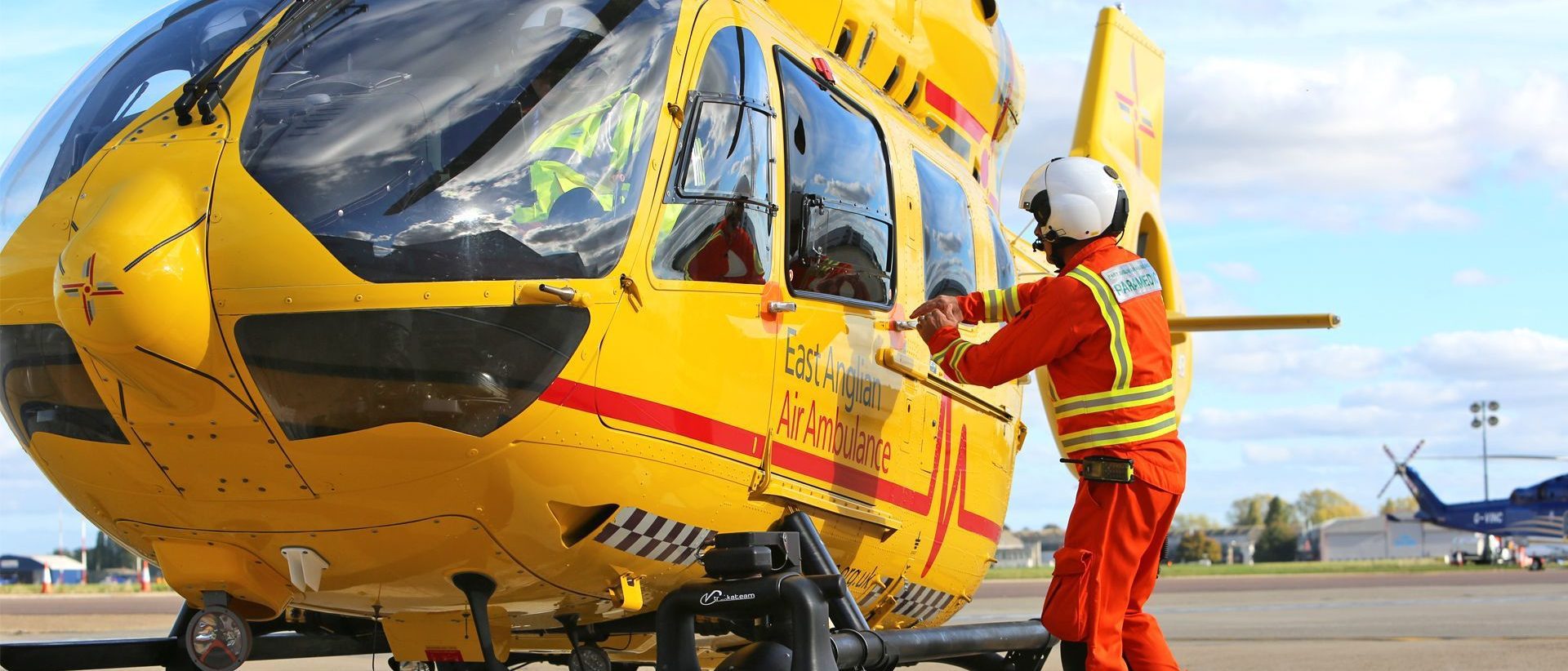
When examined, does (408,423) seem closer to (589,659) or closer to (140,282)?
(140,282)

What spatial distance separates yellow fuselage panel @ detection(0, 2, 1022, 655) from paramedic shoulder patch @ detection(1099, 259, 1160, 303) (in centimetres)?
92

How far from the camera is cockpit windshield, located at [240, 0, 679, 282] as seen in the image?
3.99m

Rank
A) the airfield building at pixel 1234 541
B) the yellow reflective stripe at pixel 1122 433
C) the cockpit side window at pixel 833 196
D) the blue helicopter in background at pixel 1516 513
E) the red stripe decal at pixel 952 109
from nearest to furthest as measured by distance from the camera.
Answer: the yellow reflective stripe at pixel 1122 433
the cockpit side window at pixel 833 196
the red stripe decal at pixel 952 109
the blue helicopter in background at pixel 1516 513
the airfield building at pixel 1234 541

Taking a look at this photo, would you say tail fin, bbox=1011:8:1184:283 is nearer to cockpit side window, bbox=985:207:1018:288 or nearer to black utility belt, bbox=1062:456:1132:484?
cockpit side window, bbox=985:207:1018:288

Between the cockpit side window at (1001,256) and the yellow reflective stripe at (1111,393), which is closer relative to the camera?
the yellow reflective stripe at (1111,393)

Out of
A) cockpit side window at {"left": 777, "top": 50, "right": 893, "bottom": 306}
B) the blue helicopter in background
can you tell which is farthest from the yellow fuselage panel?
the blue helicopter in background

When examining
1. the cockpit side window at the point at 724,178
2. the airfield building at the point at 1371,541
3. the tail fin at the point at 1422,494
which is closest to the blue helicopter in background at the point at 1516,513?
the tail fin at the point at 1422,494

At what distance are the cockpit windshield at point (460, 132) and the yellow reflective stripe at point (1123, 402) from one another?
5.66ft

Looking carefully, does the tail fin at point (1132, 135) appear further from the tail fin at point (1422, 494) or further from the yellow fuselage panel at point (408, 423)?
the tail fin at point (1422, 494)

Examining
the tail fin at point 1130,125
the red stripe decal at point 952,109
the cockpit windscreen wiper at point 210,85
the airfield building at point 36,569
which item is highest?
the tail fin at point 1130,125

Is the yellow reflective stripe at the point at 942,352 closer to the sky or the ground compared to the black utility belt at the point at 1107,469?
closer to the sky

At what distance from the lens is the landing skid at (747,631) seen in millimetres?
4410

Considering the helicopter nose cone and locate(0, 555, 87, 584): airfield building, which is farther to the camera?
locate(0, 555, 87, 584): airfield building

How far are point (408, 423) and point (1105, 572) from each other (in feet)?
7.41
